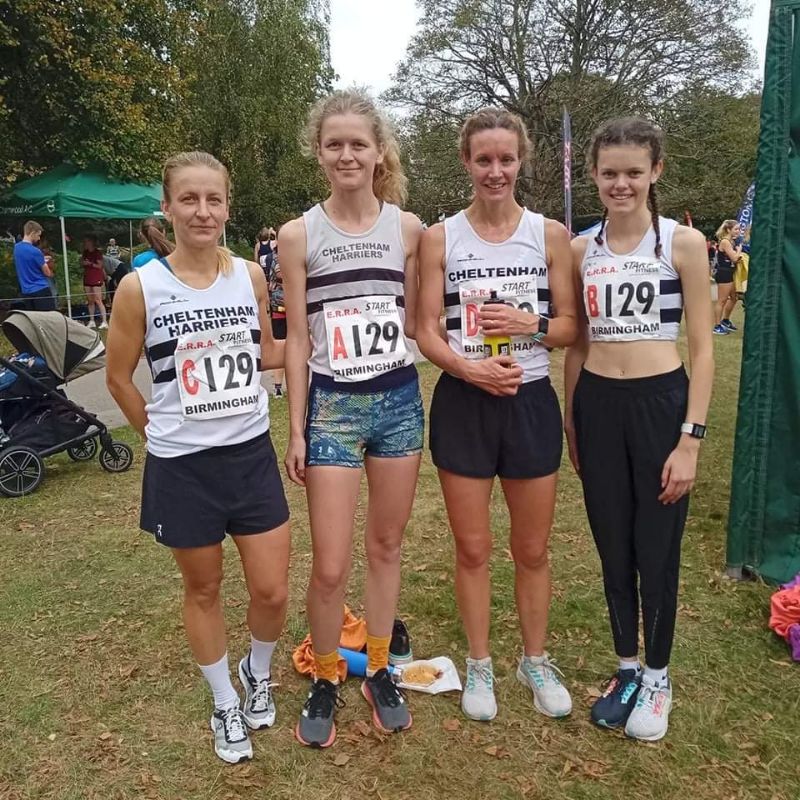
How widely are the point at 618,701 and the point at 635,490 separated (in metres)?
0.84

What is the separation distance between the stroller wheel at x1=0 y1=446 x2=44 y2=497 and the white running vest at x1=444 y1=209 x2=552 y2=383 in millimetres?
4028

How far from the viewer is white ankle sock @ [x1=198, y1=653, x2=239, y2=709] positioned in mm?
2549

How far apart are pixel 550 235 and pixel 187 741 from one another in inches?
88.1

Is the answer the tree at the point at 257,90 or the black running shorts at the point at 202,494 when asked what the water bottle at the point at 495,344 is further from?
the tree at the point at 257,90

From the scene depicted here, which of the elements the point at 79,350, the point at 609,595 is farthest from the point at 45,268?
the point at 609,595

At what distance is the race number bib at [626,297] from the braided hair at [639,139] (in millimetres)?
83

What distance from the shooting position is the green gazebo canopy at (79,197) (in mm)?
12586

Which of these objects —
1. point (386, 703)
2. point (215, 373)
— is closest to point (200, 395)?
point (215, 373)

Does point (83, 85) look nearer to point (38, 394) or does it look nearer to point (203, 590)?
point (38, 394)

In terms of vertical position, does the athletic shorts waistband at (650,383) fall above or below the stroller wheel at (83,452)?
above

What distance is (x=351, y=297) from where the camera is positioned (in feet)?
7.91

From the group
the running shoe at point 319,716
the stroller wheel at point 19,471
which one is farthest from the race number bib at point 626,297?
the stroller wheel at point 19,471

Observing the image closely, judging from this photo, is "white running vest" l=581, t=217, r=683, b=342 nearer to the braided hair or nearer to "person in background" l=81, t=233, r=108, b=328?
the braided hair

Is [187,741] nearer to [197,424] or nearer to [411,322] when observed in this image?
[197,424]
